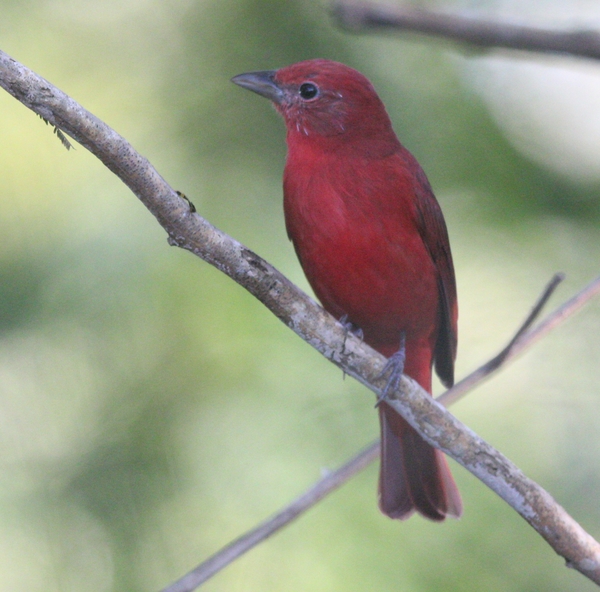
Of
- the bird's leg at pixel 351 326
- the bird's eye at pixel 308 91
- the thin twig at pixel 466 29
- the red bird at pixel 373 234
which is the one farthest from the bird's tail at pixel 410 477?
the thin twig at pixel 466 29

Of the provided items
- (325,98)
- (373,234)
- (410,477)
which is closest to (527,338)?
(373,234)

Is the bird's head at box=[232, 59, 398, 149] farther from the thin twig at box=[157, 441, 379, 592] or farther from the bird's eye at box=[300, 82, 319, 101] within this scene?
the thin twig at box=[157, 441, 379, 592]

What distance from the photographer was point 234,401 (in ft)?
9.18

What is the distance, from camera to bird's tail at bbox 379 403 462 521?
2891 mm

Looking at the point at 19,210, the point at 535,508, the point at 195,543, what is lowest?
the point at 195,543

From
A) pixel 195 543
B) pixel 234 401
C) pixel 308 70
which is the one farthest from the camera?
pixel 308 70

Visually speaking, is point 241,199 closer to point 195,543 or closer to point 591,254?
point 195,543

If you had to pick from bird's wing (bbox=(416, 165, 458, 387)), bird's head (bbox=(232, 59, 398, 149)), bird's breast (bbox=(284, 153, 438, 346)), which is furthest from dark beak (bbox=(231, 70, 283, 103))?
bird's wing (bbox=(416, 165, 458, 387))

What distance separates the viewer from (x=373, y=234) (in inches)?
112

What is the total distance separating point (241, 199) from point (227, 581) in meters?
1.43

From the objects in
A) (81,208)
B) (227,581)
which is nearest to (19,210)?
(81,208)

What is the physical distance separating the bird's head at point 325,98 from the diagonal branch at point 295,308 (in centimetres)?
110

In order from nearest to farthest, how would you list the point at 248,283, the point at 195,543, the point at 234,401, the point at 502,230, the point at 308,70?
the point at 248,283 < the point at 195,543 < the point at 234,401 < the point at 308,70 < the point at 502,230

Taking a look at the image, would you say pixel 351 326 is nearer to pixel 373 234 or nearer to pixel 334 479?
pixel 373 234
